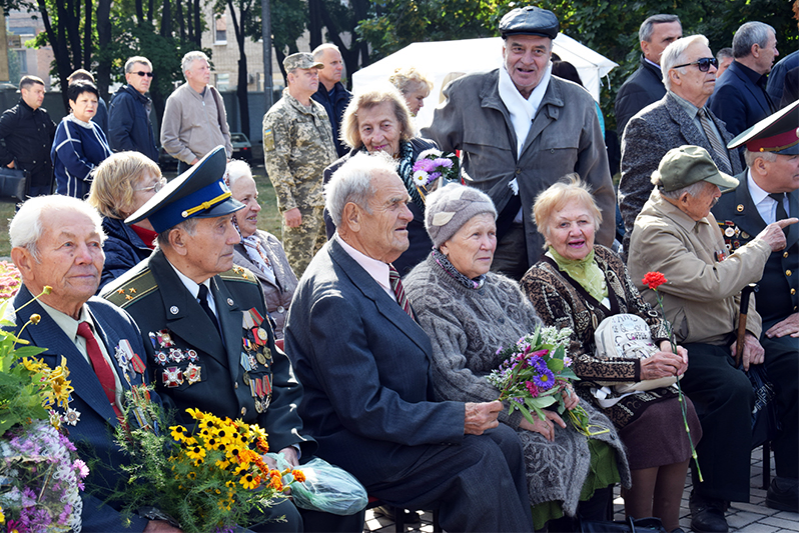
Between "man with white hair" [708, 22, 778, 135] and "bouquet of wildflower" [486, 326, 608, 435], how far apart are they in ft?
12.4

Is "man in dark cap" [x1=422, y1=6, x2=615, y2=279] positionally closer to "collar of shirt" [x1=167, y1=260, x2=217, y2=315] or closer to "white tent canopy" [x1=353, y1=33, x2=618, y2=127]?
"collar of shirt" [x1=167, y1=260, x2=217, y2=315]

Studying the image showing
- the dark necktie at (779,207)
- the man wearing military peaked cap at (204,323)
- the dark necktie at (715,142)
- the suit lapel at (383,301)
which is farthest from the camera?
the dark necktie at (715,142)

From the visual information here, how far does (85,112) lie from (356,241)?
580 cm

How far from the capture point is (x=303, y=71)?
22.9 feet

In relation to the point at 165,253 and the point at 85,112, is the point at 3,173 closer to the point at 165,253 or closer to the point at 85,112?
the point at 85,112

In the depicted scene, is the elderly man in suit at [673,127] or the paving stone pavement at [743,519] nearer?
the paving stone pavement at [743,519]

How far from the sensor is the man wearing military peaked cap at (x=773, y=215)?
470cm

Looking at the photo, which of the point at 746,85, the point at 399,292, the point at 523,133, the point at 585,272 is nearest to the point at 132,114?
the point at 523,133

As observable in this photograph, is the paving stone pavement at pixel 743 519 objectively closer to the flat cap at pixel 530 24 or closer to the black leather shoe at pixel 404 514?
the black leather shoe at pixel 404 514

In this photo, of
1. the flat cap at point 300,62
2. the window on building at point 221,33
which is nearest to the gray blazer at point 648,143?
the flat cap at point 300,62

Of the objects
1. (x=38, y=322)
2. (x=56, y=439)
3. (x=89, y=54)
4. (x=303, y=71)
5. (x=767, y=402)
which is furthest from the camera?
(x=89, y=54)

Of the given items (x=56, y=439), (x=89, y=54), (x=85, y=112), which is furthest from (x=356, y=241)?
(x=89, y=54)

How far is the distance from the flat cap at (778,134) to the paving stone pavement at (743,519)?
191cm

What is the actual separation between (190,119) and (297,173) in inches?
111
